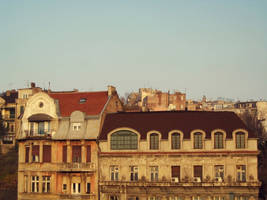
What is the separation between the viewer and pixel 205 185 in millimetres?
49312

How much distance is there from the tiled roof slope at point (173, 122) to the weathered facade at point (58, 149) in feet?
6.98

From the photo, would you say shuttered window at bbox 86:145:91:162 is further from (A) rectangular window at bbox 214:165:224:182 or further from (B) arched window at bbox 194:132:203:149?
(A) rectangular window at bbox 214:165:224:182

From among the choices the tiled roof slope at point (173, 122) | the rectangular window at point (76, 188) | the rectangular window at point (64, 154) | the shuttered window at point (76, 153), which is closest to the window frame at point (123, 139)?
the tiled roof slope at point (173, 122)

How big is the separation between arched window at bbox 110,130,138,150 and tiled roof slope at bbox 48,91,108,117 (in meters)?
4.84

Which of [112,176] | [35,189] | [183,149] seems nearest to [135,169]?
[112,176]

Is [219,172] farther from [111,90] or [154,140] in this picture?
[111,90]

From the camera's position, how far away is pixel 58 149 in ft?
176

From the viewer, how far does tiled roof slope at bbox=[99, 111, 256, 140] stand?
51500 millimetres

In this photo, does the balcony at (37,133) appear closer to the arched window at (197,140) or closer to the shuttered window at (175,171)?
the shuttered window at (175,171)

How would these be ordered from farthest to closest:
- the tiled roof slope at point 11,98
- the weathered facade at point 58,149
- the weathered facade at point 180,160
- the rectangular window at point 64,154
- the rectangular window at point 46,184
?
the tiled roof slope at point 11,98 → the rectangular window at point 46,184 → the rectangular window at point 64,154 → the weathered facade at point 58,149 → the weathered facade at point 180,160

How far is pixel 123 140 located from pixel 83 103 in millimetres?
9516

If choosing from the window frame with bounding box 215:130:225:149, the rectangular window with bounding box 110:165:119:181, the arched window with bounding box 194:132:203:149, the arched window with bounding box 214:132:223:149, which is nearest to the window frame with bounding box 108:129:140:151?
the rectangular window with bounding box 110:165:119:181

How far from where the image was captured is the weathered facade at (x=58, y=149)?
52531 mm

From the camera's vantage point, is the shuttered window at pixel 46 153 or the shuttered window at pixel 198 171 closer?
the shuttered window at pixel 198 171
